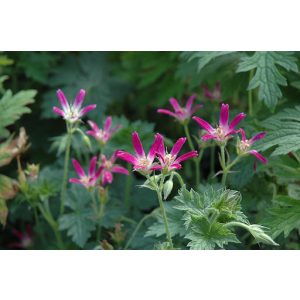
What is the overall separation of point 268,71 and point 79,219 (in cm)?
77

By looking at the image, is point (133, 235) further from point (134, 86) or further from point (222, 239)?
point (134, 86)

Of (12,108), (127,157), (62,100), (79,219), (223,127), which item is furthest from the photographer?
(12,108)

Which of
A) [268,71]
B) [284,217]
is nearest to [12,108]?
[268,71]

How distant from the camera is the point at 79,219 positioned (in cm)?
176

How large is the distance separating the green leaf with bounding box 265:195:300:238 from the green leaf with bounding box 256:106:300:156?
0.15 meters

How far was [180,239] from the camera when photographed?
5.26 ft

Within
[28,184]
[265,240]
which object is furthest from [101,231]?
[265,240]

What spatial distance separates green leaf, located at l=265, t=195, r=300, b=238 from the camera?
139cm

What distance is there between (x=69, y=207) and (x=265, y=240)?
948mm

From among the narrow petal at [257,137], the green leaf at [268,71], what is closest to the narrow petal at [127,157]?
the narrow petal at [257,137]

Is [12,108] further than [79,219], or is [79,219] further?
[12,108]

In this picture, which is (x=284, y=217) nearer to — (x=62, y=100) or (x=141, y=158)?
(x=141, y=158)

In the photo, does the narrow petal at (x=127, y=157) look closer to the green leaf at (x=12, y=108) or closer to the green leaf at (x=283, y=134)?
the green leaf at (x=283, y=134)

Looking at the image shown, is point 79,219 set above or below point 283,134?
below
